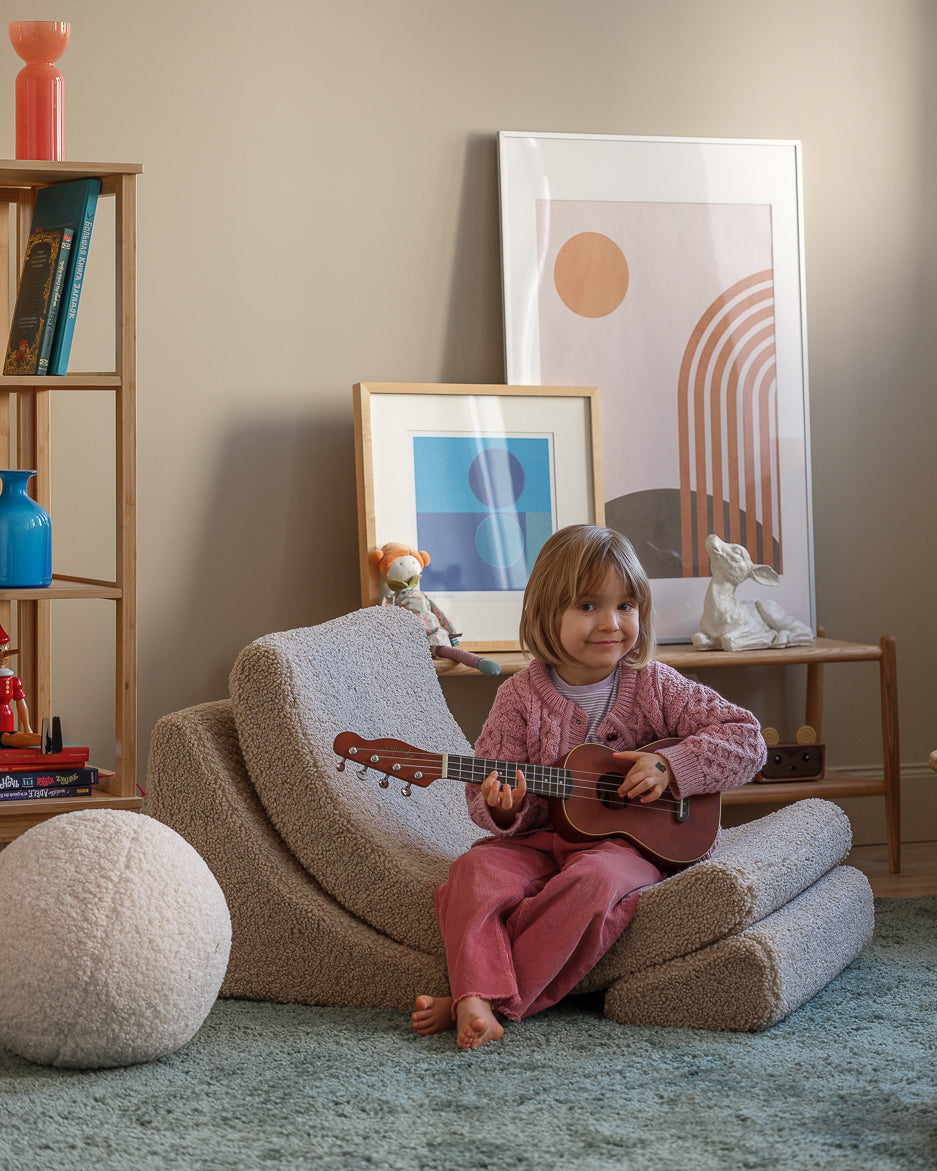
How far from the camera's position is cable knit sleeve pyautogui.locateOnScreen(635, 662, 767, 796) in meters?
1.81

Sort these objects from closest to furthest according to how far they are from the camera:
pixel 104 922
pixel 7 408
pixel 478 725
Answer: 1. pixel 104 922
2. pixel 7 408
3. pixel 478 725

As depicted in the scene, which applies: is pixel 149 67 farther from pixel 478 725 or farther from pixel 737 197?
pixel 478 725

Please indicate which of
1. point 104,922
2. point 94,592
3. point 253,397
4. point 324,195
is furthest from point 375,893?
point 324,195

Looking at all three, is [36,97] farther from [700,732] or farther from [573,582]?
[700,732]

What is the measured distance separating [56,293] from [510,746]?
112cm

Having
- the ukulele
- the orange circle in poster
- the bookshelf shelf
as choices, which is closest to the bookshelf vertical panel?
the bookshelf shelf

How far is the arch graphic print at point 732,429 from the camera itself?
3.03 m

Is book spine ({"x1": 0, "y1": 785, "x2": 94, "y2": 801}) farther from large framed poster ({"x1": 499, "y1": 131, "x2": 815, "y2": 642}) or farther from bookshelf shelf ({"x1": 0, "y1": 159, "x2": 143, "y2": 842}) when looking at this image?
large framed poster ({"x1": 499, "y1": 131, "x2": 815, "y2": 642})

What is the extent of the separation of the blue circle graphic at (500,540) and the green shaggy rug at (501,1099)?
4.18 feet

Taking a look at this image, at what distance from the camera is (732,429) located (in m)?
3.05

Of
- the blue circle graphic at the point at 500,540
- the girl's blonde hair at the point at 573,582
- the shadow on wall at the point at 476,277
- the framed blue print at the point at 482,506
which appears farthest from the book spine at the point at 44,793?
the shadow on wall at the point at 476,277

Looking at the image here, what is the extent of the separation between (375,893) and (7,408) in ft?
4.15

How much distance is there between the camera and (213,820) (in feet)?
6.07

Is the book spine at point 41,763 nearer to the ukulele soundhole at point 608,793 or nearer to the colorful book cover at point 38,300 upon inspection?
the colorful book cover at point 38,300
